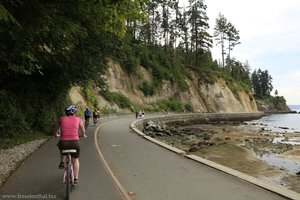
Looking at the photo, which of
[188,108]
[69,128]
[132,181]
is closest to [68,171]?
[69,128]

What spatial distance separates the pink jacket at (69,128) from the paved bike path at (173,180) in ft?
6.27

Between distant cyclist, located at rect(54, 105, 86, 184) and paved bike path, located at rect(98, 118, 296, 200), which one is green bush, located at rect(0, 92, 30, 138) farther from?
distant cyclist, located at rect(54, 105, 86, 184)

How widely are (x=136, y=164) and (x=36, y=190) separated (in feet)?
14.8

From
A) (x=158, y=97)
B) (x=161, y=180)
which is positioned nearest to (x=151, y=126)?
(x=161, y=180)

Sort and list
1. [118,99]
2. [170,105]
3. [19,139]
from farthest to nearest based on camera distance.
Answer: [170,105] < [118,99] < [19,139]

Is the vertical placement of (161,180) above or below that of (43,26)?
below

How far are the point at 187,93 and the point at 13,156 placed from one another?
213 feet

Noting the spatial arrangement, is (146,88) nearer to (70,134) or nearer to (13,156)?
(13,156)

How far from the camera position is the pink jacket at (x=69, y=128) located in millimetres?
8125

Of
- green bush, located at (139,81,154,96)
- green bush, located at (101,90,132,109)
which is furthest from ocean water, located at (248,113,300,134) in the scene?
green bush, located at (101,90,132,109)

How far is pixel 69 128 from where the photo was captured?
8.15 meters

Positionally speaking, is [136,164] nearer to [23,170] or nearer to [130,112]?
[23,170]

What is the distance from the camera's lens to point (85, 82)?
23.8 meters

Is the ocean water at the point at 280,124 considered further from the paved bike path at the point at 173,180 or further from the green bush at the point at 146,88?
the paved bike path at the point at 173,180
